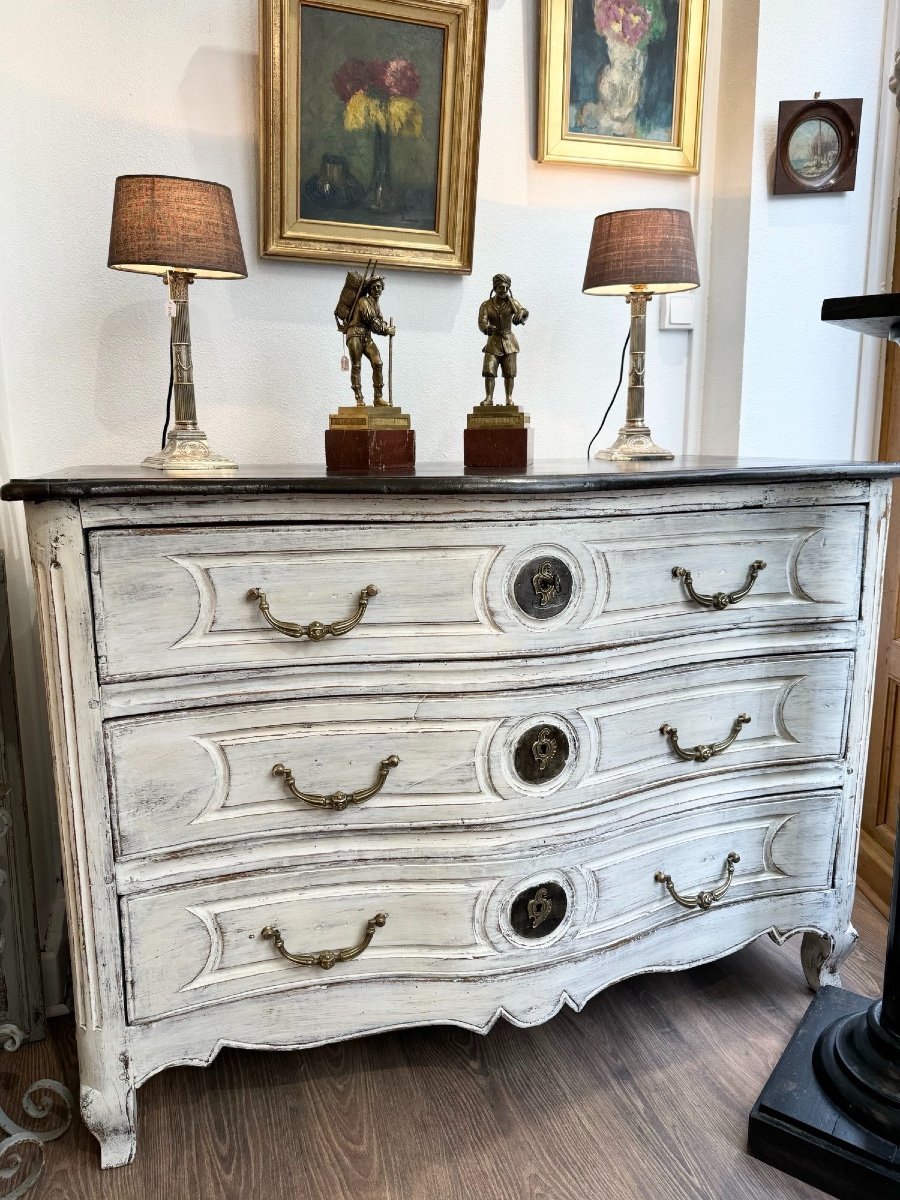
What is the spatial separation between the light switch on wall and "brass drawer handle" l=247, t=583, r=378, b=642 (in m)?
1.40

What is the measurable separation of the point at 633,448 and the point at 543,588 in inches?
27.9

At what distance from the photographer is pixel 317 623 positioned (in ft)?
4.34

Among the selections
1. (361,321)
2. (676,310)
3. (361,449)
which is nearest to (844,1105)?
(361,449)

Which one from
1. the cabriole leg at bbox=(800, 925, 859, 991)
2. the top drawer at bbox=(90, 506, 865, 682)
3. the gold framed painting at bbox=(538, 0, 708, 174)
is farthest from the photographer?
the gold framed painting at bbox=(538, 0, 708, 174)

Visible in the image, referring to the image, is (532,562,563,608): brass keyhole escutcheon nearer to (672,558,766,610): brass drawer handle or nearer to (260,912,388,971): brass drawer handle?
(672,558,766,610): brass drawer handle

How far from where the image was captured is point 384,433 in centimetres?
151

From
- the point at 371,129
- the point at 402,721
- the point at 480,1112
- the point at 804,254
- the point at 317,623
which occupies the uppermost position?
the point at 371,129

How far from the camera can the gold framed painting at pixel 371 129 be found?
1.84m

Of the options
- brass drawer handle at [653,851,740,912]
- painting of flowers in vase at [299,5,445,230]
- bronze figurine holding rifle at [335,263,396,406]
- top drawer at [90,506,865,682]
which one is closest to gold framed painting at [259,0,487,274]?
painting of flowers in vase at [299,5,445,230]

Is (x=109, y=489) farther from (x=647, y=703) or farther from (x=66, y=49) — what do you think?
(x=66, y=49)

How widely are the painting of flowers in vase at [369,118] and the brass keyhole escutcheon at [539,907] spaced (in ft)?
5.03

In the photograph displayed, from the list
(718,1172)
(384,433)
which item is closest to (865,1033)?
(718,1172)

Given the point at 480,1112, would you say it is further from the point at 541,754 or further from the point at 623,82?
the point at 623,82

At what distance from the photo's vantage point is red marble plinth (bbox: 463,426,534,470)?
1600mm
